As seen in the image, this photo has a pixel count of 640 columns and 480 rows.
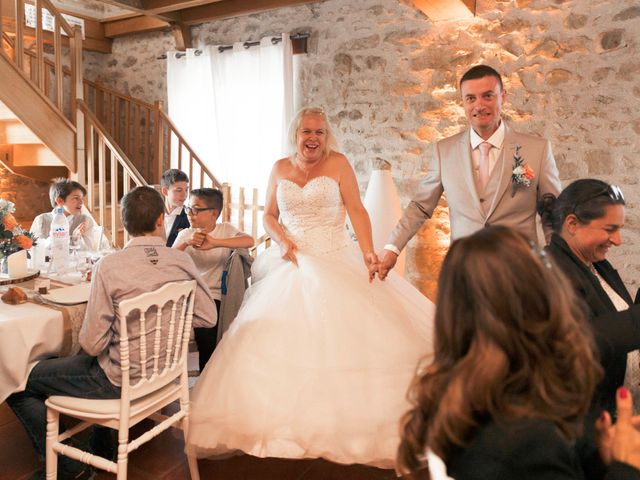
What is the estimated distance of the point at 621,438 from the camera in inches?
39.0

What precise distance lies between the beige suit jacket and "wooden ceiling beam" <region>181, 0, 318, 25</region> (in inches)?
116

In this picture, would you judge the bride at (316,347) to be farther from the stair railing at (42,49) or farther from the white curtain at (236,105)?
the stair railing at (42,49)

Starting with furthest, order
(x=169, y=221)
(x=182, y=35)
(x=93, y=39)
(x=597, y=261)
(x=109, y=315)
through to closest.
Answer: (x=93, y=39), (x=182, y=35), (x=169, y=221), (x=109, y=315), (x=597, y=261)

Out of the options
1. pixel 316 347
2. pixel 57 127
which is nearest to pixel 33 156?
pixel 57 127

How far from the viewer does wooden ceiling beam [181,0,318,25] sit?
186 inches

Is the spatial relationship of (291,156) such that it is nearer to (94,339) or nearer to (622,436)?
(94,339)

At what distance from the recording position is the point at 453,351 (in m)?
0.91

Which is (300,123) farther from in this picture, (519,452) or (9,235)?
(519,452)

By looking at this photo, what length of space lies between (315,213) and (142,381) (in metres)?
1.19

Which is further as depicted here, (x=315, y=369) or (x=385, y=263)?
(x=385, y=263)

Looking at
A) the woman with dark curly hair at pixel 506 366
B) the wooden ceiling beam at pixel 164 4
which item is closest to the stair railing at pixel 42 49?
the wooden ceiling beam at pixel 164 4

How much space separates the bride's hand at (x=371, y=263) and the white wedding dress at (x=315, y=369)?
0.19ft

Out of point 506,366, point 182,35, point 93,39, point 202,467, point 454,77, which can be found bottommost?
point 202,467

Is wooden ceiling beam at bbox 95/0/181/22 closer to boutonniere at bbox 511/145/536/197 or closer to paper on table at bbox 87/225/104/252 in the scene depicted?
paper on table at bbox 87/225/104/252
